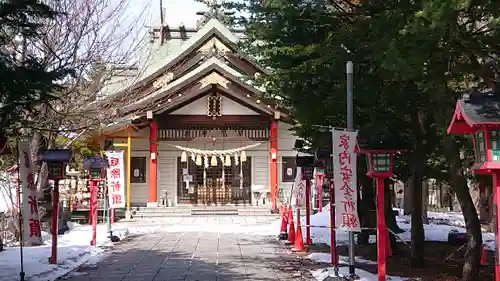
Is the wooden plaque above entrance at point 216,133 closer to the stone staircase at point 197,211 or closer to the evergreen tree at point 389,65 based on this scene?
the stone staircase at point 197,211

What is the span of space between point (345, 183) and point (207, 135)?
831 inches

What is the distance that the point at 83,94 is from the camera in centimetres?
1644

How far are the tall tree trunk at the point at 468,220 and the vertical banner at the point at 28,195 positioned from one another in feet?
28.2

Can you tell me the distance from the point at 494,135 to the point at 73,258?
11190 mm

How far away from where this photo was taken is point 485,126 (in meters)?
7.48

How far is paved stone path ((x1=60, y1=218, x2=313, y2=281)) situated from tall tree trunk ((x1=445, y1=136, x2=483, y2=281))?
3.20m

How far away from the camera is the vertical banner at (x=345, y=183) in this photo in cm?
1102

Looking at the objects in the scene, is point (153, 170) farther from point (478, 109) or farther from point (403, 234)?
point (478, 109)

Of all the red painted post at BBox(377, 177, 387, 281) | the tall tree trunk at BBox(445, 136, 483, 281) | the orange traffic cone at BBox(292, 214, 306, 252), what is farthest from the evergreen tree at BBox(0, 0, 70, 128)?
the orange traffic cone at BBox(292, 214, 306, 252)

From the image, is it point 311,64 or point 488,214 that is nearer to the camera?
point 311,64

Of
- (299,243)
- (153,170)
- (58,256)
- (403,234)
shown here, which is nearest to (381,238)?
(299,243)

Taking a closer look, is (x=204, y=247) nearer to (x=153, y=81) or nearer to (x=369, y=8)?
(x=369, y=8)

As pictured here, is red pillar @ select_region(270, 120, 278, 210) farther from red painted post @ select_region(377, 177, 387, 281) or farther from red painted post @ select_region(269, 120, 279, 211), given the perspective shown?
red painted post @ select_region(377, 177, 387, 281)

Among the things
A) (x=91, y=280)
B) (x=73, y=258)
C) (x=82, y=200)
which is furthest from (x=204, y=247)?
(x=82, y=200)
